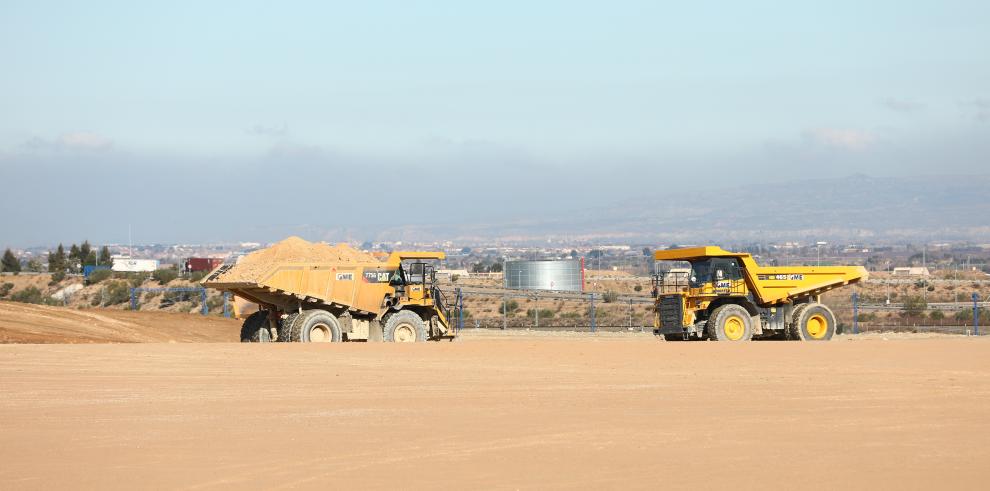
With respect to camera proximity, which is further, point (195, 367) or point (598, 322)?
point (598, 322)

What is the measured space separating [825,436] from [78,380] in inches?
450

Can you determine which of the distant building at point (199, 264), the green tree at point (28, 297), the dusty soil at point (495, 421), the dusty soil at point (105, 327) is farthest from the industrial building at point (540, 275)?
the dusty soil at point (495, 421)

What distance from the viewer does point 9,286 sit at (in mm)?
70438

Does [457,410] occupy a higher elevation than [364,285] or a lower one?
lower

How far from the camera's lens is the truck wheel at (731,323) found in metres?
29.5

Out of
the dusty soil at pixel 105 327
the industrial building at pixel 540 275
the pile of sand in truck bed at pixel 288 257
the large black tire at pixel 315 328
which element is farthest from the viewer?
the industrial building at pixel 540 275

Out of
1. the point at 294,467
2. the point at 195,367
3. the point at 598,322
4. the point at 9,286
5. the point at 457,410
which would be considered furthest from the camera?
the point at 9,286

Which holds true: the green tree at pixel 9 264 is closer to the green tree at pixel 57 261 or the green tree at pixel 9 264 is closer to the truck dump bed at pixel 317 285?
the green tree at pixel 57 261

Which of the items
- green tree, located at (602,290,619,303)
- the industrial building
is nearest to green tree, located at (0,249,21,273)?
the industrial building

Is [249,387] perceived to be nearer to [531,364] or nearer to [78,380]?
[78,380]

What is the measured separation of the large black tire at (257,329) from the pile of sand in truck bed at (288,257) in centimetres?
137

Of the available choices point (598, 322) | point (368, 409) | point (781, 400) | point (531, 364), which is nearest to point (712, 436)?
point (781, 400)

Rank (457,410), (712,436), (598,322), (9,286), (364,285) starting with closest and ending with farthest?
1. (712,436)
2. (457,410)
3. (364,285)
4. (598,322)
5. (9,286)

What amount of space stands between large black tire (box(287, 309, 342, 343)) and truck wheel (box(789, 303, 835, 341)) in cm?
1087
